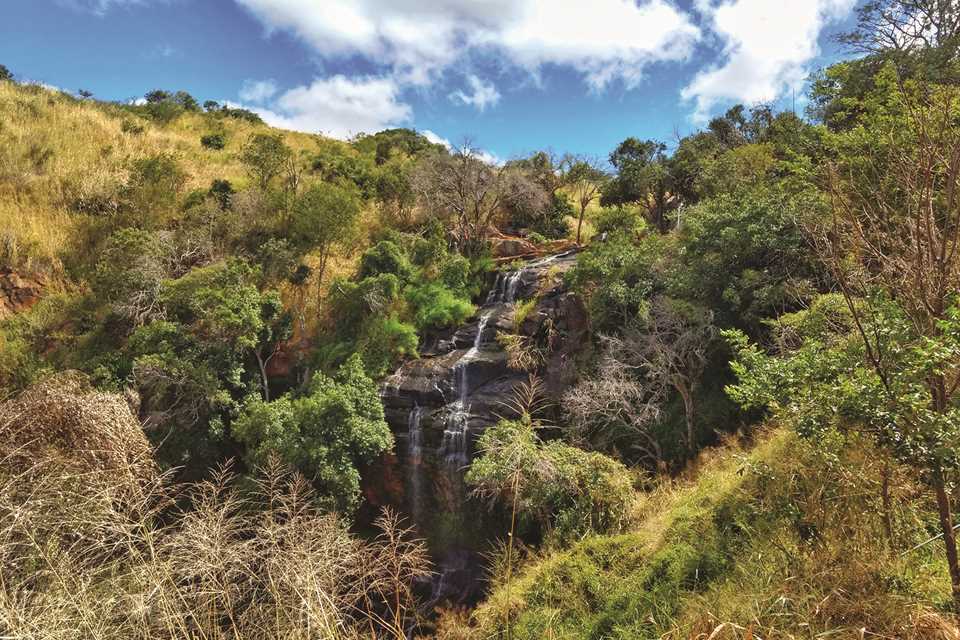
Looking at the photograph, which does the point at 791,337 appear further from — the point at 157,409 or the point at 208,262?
the point at 208,262

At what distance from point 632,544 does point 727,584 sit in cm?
246

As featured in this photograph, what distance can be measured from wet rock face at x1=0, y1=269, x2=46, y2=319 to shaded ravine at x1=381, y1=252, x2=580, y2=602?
13831 millimetres

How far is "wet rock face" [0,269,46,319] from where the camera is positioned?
16.7 m

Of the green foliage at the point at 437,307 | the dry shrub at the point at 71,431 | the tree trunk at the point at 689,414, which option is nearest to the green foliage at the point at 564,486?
the tree trunk at the point at 689,414

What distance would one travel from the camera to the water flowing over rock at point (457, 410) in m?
12.5

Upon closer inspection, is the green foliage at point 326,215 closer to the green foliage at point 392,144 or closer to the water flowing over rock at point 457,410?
the water flowing over rock at point 457,410

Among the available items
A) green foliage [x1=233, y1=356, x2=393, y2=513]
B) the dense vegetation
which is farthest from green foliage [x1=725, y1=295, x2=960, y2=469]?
green foliage [x1=233, y1=356, x2=393, y2=513]

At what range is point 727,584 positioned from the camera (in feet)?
18.4

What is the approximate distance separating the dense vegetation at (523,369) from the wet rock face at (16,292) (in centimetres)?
30

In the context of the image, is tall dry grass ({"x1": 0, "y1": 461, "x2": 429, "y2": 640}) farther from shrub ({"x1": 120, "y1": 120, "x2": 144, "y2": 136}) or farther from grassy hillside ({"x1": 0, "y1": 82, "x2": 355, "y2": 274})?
shrub ({"x1": 120, "y1": 120, "x2": 144, "y2": 136})

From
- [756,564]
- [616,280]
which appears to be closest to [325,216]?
[616,280]

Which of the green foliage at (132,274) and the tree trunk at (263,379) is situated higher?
the green foliage at (132,274)

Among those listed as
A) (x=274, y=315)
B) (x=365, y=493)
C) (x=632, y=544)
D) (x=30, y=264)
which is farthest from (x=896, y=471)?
(x=30, y=264)

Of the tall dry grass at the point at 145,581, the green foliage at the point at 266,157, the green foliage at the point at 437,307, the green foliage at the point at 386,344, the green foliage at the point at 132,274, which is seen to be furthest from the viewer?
the green foliage at the point at 266,157
